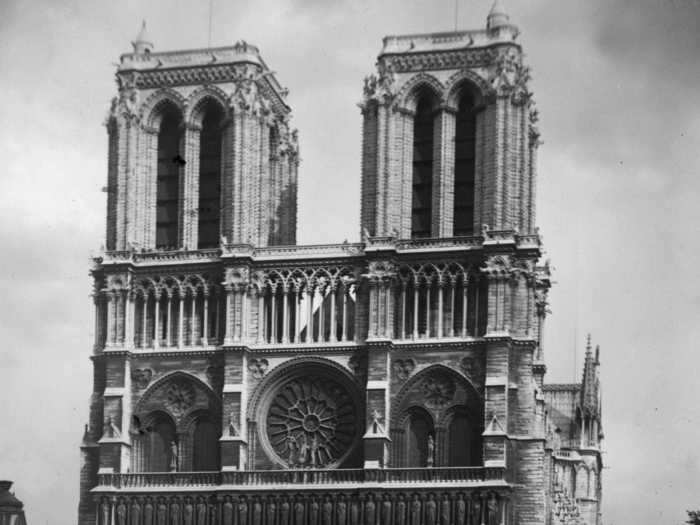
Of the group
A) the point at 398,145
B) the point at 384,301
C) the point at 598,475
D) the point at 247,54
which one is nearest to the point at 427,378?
the point at 384,301

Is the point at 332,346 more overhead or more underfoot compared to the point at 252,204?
more underfoot

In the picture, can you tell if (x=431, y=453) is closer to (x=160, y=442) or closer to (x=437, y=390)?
(x=437, y=390)

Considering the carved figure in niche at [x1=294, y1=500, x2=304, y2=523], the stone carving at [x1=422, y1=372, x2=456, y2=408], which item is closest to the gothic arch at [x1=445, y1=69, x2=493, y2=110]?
the stone carving at [x1=422, y1=372, x2=456, y2=408]

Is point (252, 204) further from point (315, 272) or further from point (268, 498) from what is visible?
point (268, 498)

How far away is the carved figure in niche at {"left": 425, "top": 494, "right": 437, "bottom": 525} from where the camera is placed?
93.0m

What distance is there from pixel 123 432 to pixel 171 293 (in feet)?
23.2

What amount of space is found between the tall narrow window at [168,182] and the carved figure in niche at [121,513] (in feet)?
43.6

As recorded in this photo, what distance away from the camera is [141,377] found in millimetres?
98812

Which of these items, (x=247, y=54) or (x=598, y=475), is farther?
(x=598, y=475)

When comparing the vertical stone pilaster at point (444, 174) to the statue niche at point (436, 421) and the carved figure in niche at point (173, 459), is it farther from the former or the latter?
the carved figure in niche at point (173, 459)

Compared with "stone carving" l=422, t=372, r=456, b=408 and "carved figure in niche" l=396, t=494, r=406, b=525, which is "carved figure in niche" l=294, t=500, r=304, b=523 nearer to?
"carved figure in niche" l=396, t=494, r=406, b=525

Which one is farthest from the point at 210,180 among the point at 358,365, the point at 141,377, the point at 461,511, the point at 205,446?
the point at 461,511

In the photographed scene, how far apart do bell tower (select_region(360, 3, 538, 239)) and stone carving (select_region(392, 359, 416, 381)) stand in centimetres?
601

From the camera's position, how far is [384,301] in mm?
96188
